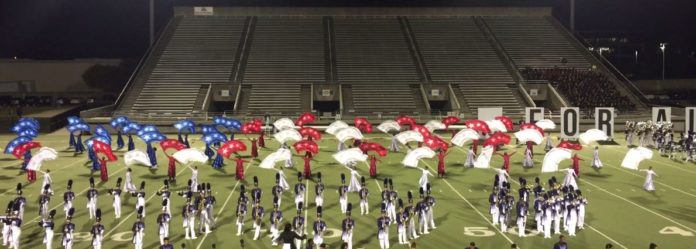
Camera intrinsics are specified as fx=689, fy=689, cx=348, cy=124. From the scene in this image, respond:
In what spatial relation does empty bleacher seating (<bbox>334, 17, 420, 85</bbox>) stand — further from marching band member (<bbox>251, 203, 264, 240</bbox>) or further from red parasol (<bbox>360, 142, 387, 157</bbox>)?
marching band member (<bbox>251, 203, 264, 240</bbox>)

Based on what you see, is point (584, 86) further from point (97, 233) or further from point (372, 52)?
point (97, 233)

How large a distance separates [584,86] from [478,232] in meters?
36.2

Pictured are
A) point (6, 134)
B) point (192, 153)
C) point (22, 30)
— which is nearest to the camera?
point (192, 153)

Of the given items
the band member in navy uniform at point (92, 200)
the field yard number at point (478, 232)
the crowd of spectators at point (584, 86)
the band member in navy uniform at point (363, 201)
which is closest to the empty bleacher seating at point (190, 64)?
the crowd of spectators at point (584, 86)

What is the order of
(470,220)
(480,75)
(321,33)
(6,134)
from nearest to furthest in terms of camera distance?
(470,220) < (6,134) < (480,75) < (321,33)

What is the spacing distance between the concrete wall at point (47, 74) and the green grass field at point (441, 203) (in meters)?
31.3

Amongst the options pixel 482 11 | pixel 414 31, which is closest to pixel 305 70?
pixel 414 31

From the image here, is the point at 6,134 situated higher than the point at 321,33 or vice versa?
the point at 321,33

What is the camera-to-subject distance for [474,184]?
2422 cm

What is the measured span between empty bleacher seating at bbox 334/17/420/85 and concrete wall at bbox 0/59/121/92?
22.6 metres

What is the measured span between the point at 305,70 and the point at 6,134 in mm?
21858

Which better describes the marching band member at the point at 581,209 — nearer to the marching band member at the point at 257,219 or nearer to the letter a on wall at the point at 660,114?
the marching band member at the point at 257,219

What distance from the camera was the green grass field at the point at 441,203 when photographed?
54.4 ft

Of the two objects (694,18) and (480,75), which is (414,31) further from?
A: (694,18)
